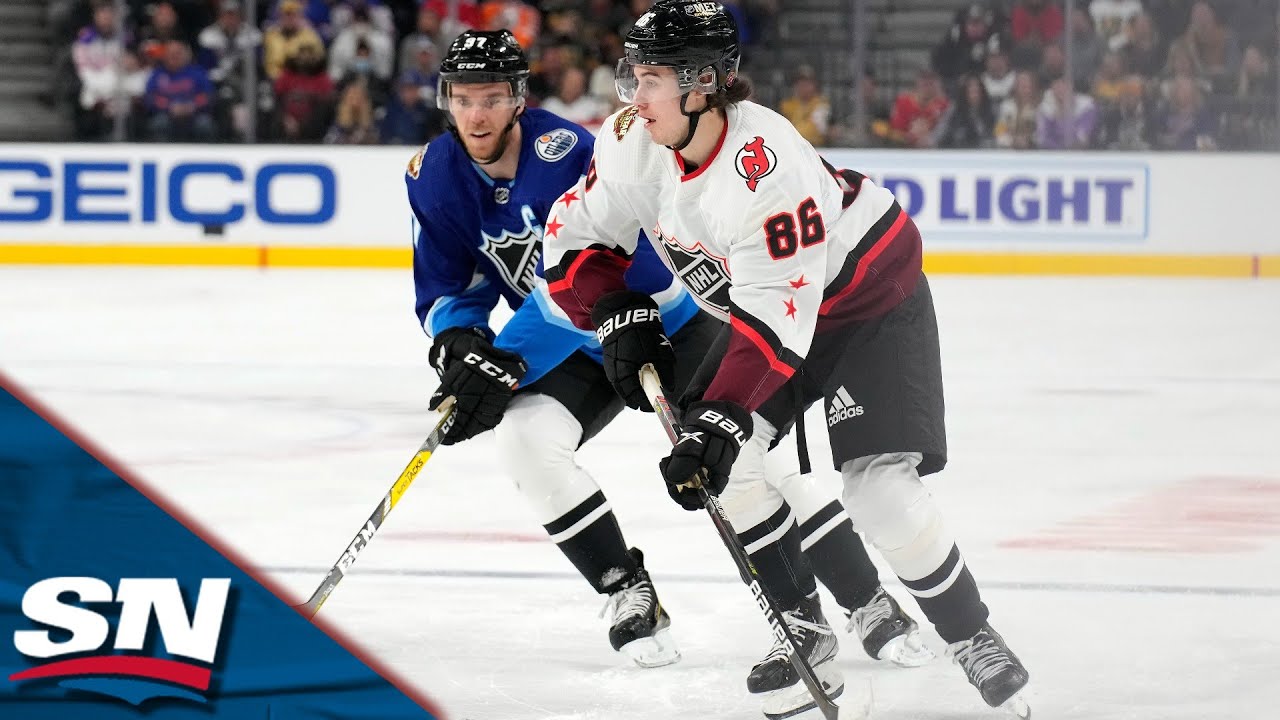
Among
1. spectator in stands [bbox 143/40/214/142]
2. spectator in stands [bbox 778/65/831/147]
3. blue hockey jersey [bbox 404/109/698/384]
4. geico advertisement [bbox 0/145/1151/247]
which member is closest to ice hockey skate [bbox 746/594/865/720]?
blue hockey jersey [bbox 404/109/698/384]

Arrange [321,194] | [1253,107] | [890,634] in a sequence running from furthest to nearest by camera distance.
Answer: [321,194], [1253,107], [890,634]

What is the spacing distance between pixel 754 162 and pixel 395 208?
7125 millimetres

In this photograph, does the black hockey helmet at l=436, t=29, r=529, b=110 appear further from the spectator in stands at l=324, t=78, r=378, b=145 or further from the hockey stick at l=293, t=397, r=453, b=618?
the spectator in stands at l=324, t=78, r=378, b=145

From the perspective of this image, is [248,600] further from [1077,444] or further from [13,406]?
[1077,444]

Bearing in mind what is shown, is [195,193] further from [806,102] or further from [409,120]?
[806,102]

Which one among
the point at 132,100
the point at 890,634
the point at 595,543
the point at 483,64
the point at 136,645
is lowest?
the point at 890,634

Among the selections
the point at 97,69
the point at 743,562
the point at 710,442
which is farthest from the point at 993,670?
the point at 97,69

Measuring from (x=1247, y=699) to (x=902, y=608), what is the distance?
27.6 inches

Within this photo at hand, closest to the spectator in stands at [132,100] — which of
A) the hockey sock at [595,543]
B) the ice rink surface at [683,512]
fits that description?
the ice rink surface at [683,512]

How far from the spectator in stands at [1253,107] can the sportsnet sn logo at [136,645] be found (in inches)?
307

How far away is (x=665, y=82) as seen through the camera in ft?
8.35

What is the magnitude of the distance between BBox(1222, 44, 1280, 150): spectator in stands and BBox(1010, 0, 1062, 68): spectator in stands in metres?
0.97

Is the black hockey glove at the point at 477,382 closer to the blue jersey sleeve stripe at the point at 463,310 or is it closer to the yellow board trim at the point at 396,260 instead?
the blue jersey sleeve stripe at the point at 463,310

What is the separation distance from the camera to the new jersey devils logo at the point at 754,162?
8.11 feet
